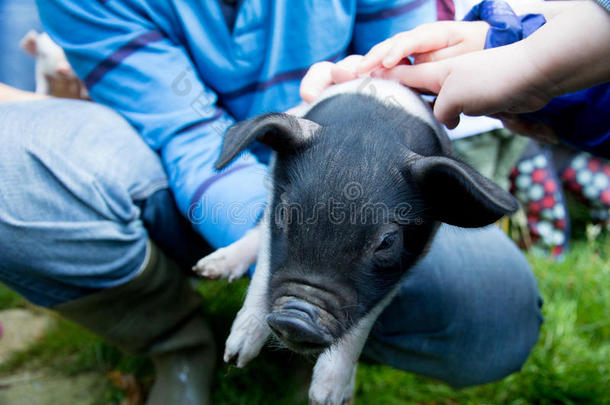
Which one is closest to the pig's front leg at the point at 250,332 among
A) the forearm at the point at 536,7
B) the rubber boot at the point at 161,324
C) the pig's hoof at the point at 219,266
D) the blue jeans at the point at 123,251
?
the pig's hoof at the point at 219,266

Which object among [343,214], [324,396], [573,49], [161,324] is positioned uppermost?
[573,49]

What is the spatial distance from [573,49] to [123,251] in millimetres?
1372

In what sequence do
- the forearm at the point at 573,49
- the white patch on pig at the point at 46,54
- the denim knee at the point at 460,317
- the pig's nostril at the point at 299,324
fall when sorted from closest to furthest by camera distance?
1. the forearm at the point at 573,49
2. the pig's nostril at the point at 299,324
3. the denim knee at the point at 460,317
4. the white patch on pig at the point at 46,54

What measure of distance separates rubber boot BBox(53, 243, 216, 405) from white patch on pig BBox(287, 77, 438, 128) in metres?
0.87

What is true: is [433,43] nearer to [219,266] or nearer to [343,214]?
[343,214]

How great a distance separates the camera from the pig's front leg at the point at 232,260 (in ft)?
4.72

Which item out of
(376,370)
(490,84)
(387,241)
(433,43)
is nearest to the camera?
(490,84)

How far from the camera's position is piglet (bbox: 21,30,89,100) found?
9.26 feet

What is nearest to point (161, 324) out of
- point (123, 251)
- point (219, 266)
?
point (123, 251)

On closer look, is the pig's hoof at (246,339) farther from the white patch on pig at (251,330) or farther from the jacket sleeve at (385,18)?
the jacket sleeve at (385,18)

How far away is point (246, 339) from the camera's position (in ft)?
4.38

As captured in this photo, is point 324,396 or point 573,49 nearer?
point 573,49

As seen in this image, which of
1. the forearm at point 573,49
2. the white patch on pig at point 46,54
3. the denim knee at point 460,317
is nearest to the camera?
the forearm at point 573,49

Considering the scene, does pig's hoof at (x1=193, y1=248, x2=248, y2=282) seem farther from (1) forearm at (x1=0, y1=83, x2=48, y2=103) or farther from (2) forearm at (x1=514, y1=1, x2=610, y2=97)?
(1) forearm at (x1=0, y1=83, x2=48, y2=103)
